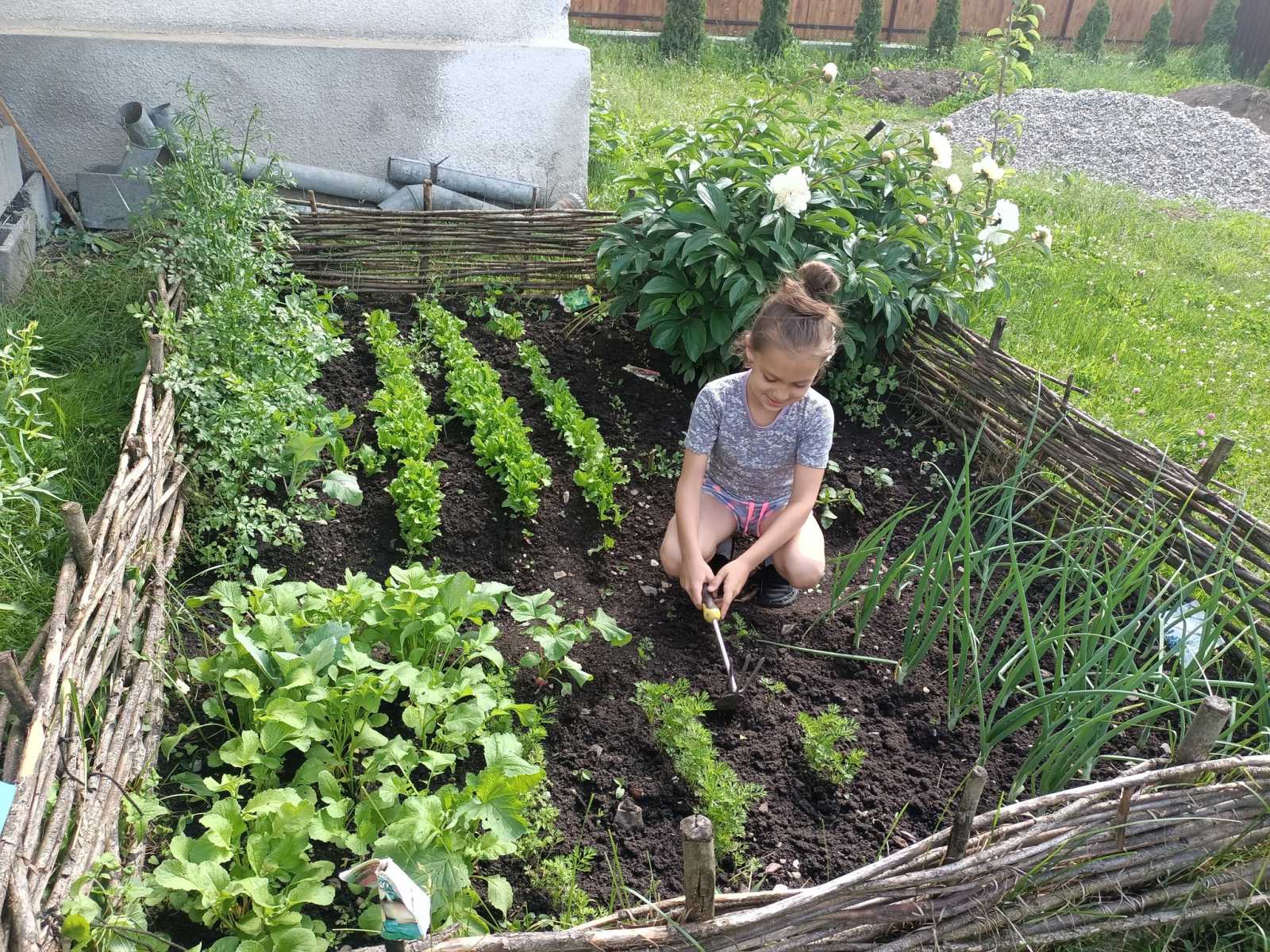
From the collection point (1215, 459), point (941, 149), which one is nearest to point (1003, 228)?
point (941, 149)

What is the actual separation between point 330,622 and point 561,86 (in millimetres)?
4363

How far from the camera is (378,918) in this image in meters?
1.93

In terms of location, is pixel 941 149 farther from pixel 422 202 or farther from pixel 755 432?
pixel 422 202

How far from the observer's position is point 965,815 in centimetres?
179

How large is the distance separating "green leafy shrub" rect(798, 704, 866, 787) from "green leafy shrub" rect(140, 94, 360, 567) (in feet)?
5.47

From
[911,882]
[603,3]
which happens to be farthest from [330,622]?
[603,3]

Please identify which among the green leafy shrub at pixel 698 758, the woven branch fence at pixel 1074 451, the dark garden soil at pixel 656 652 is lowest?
the dark garden soil at pixel 656 652

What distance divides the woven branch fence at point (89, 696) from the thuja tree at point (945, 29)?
43.0ft

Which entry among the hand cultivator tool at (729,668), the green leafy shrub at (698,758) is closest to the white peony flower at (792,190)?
the hand cultivator tool at (729,668)

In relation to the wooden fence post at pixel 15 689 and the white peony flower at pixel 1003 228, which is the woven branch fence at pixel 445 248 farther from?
the wooden fence post at pixel 15 689

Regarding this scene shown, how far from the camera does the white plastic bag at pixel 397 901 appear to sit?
4.42ft

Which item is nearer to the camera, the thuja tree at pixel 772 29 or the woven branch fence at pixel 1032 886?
the woven branch fence at pixel 1032 886

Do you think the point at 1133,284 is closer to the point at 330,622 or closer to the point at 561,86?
the point at 561,86

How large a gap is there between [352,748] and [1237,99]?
13896 millimetres
